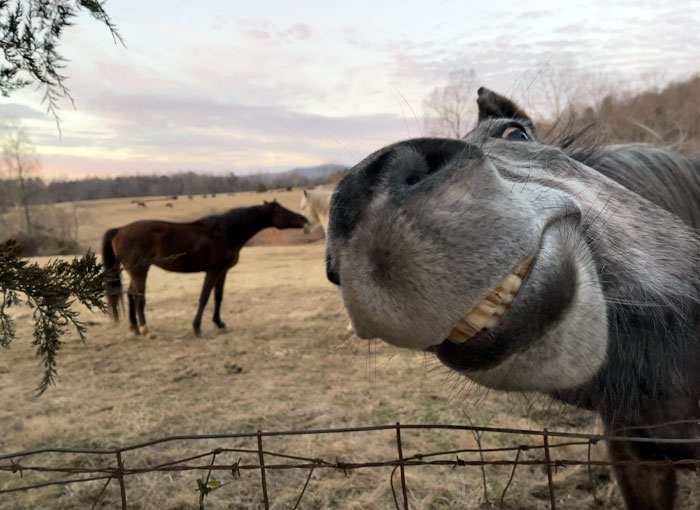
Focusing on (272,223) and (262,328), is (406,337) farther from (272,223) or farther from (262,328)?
(272,223)

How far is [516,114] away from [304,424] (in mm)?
3734

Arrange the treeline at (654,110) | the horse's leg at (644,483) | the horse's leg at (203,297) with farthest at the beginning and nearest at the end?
the horse's leg at (203,297) → the treeline at (654,110) → the horse's leg at (644,483)

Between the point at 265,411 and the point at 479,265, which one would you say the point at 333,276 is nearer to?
the point at 479,265

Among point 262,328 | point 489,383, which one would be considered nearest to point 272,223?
point 262,328

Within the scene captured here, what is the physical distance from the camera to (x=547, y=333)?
123 cm

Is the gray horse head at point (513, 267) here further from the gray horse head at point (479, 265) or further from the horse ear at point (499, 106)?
the horse ear at point (499, 106)

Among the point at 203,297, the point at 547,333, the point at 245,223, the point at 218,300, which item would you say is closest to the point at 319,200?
the point at 245,223

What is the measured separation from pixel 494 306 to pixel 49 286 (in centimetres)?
185

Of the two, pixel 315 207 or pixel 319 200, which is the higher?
pixel 319 200

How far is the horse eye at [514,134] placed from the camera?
5.90 feet

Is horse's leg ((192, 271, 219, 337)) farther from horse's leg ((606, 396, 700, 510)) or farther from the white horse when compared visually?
horse's leg ((606, 396, 700, 510))

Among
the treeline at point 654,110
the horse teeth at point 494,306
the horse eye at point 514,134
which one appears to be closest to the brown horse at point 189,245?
the treeline at point 654,110

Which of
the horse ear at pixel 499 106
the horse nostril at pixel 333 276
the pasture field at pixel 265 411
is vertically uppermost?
A: the horse ear at pixel 499 106

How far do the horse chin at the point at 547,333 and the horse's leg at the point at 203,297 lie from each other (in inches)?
297
